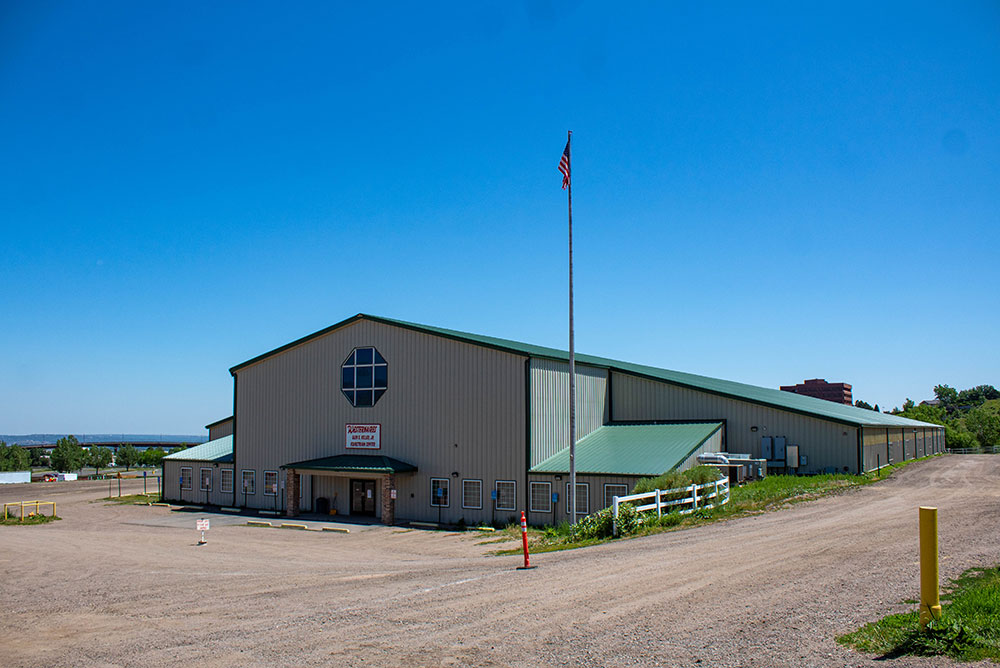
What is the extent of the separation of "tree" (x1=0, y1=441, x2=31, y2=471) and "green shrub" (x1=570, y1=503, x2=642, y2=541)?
279ft

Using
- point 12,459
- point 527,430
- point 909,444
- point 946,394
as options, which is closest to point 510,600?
point 527,430

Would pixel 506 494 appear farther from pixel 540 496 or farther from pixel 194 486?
pixel 194 486

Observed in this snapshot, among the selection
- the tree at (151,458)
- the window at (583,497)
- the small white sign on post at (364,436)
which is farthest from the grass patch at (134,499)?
the tree at (151,458)

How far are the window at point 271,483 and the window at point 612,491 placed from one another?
Answer: 60.6 feet

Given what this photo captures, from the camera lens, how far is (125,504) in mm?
44844

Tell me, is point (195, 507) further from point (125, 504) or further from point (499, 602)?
point (499, 602)

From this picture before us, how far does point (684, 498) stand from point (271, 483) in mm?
22988

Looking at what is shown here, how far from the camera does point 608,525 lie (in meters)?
22.0

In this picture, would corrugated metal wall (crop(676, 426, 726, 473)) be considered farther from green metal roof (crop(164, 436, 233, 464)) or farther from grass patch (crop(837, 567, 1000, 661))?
green metal roof (crop(164, 436, 233, 464))

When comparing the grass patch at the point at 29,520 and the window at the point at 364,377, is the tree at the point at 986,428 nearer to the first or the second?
the window at the point at 364,377

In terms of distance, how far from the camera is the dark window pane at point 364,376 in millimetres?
35438

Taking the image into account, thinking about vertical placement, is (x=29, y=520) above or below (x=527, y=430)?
below

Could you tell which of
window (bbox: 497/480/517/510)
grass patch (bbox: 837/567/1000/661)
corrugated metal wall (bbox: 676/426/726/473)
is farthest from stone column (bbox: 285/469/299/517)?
grass patch (bbox: 837/567/1000/661)

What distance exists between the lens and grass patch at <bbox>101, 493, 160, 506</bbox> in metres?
45.2
